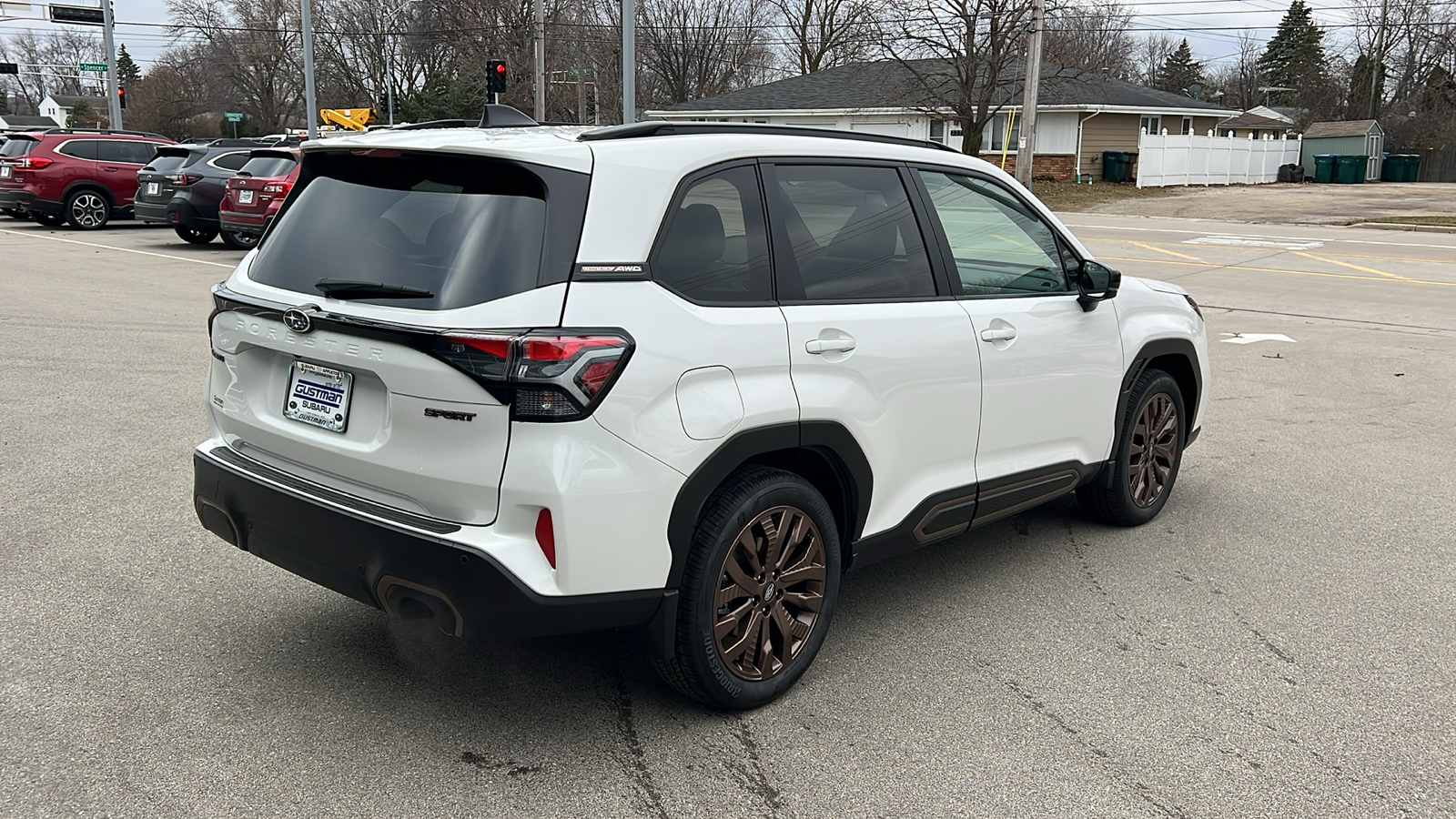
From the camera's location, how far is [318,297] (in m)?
3.41

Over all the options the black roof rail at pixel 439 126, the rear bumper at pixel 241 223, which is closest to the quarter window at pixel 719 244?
the black roof rail at pixel 439 126

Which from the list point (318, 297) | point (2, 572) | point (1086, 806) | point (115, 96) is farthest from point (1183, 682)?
point (115, 96)

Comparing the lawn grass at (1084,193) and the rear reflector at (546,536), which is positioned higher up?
the lawn grass at (1084,193)

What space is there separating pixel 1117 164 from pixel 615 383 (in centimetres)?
4404

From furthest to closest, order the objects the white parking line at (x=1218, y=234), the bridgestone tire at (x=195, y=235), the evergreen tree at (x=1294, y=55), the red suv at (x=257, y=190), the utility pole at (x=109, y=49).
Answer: the evergreen tree at (x=1294, y=55)
the utility pole at (x=109, y=49)
the white parking line at (x=1218, y=234)
the bridgestone tire at (x=195, y=235)
the red suv at (x=257, y=190)

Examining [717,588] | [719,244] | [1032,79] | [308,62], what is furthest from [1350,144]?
[717,588]

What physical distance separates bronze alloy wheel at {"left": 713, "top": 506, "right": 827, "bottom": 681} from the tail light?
74cm

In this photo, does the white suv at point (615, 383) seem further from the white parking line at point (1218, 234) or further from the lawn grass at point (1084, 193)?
the lawn grass at point (1084, 193)

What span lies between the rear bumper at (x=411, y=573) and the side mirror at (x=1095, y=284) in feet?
8.20

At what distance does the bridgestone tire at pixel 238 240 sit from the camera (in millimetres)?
17734

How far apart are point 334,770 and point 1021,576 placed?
291 cm

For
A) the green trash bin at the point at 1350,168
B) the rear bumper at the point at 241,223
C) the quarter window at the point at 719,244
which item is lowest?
the rear bumper at the point at 241,223

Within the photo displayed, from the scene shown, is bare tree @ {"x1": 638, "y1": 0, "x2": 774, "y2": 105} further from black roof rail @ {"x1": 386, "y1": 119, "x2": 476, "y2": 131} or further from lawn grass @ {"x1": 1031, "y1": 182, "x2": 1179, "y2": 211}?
black roof rail @ {"x1": 386, "y1": 119, "x2": 476, "y2": 131}

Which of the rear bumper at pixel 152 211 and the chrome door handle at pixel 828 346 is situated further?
the rear bumper at pixel 152 211
